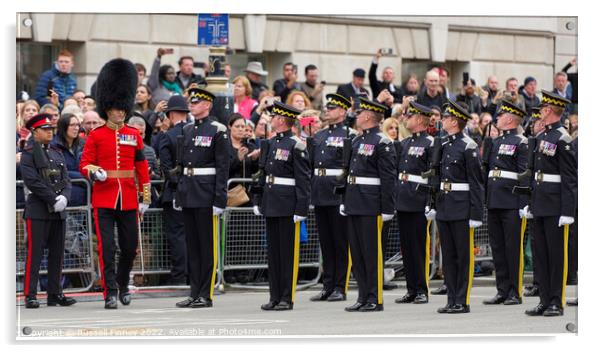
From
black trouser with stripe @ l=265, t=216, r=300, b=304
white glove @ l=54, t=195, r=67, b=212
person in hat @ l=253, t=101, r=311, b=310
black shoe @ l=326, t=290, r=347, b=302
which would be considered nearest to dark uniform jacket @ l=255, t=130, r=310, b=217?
person in hat @ l=253, t=101, r=311, b=310

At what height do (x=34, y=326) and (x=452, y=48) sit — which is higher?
(x=452, y=48)

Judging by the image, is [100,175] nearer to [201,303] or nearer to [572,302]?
[201,303]

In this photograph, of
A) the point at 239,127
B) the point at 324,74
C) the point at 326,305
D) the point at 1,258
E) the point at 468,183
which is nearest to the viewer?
the point at 1,258

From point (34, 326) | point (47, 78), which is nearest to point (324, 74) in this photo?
point (47, 78)

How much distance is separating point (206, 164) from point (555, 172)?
3.07m

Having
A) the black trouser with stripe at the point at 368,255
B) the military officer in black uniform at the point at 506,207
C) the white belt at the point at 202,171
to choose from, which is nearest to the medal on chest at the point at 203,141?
the white belt at the point at 202,171

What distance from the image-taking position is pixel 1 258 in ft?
38.2

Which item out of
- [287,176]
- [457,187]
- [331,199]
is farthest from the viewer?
[331,199]

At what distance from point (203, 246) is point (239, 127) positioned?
7.32 feet

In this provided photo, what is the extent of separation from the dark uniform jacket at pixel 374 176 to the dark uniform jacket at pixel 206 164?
1134mm

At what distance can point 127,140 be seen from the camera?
1443 cm

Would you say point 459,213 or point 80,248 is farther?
point 80,248

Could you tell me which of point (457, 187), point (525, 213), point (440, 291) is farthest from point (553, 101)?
point (440, 291)

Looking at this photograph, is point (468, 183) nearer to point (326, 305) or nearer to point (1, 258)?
point (326, 305)
